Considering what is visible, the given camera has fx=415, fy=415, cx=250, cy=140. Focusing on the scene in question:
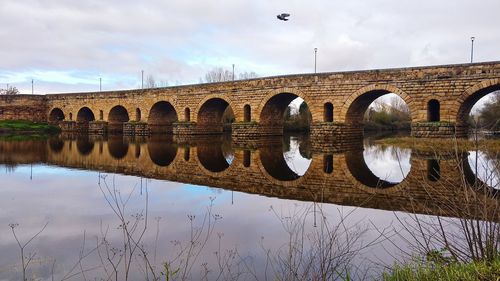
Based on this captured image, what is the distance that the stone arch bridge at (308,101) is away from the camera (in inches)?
782

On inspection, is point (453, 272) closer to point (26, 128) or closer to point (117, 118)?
point (117, 118)

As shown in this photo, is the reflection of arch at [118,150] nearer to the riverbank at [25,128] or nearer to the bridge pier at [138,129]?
the bridge pier at [138,129]

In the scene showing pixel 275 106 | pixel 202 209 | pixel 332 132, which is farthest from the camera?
pixel 275 106

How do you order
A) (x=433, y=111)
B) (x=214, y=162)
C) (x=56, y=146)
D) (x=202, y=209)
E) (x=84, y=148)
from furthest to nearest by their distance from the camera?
(x=56, y=146), (x=84, y=148), (x=433, y=111), (x=214, y=162), (x=202, y=209)

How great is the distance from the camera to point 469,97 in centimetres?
1958

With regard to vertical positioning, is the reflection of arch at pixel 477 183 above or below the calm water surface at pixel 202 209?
above

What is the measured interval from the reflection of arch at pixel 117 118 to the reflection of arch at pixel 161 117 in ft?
15.6

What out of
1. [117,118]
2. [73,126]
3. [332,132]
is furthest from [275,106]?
[73,126]

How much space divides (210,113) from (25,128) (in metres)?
18.2

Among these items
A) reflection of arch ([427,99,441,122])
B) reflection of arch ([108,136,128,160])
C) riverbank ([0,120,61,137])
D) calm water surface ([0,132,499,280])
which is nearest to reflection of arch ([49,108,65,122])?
riverbank ([0,120,61,137])

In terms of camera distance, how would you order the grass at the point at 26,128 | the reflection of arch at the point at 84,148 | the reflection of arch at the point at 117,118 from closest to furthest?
1. the reflection of arch at the point at 84,148
2. the grass at the point at 26,128
3. the reflection of arch at the point at 117,118

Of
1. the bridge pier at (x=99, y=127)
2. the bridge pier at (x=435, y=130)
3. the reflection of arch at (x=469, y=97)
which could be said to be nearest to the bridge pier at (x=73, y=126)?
the bridge pier at (x=99, y=127)

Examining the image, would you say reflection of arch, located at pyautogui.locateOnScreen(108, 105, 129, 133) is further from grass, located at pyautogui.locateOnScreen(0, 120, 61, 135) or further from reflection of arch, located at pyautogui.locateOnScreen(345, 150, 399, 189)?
reflection of arch, located at pyautogui.locateOnScreen(345, 150, 399, 189)

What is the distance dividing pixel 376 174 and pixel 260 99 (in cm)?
1597
